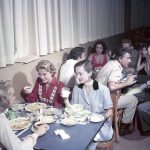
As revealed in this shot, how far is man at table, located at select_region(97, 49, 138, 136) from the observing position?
2.99 metres

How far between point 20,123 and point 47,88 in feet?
2.67

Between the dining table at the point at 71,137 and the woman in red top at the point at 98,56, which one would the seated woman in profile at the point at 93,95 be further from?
the woman in red top at the point at 98,56

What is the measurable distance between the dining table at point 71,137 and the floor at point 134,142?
1195 mm

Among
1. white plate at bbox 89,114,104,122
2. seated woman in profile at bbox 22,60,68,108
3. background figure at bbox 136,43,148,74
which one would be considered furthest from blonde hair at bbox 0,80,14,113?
background figure at bbox 136,43,148,74

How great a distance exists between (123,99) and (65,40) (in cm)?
140

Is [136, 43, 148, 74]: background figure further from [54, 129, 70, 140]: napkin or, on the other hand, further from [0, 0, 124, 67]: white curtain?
[54, 129, 70, 140]: napkin

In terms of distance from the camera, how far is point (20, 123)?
2.09 meters

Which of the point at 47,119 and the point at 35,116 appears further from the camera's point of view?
the point at 35,116

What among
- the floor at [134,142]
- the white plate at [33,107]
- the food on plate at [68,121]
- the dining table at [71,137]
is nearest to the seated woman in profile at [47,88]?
the white plate at [33,107]

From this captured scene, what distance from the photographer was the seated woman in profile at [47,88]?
9.04ft

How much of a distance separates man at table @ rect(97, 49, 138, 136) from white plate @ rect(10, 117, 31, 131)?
1.20 m

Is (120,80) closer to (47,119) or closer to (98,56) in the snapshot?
(47,119)

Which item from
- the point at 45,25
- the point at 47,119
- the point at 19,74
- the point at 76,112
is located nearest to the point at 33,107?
the point at 47,119

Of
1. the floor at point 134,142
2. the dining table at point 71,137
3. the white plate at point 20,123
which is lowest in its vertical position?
the floor at point 134,142
